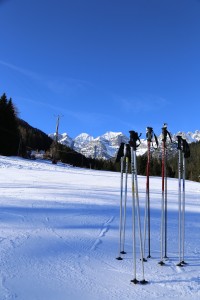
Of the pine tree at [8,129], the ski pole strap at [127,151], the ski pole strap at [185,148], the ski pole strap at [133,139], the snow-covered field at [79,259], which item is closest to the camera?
the snow-covered field at [79,259]

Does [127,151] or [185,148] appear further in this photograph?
[185,148]

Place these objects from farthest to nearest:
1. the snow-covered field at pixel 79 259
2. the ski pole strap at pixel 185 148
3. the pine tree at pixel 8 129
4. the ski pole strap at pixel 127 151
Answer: the pine tree at pixel 8 129 → the ski pole strap at pixel 185 148 → the ski pole strap at pixel 127 151 → the snow-covered field at pixel 79 259

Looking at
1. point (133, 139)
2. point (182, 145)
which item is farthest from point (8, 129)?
point (133, 139)

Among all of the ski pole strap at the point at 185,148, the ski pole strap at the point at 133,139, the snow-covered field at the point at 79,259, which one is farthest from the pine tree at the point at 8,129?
the ski pole strap at the point at 133,139

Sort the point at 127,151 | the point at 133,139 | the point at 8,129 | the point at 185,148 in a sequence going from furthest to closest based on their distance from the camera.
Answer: the point at 8,129, the point at 185,148, the point at 127,151, the point at 133,139

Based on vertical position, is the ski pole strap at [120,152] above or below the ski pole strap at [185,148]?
below

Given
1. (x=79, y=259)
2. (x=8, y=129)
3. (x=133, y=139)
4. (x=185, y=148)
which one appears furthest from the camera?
(x=8, y=129)

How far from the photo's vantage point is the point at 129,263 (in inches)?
169

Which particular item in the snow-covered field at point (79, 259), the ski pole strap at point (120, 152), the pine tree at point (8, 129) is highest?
the pine tree at point (8, 129)

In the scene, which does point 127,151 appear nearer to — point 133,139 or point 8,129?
point 133,139

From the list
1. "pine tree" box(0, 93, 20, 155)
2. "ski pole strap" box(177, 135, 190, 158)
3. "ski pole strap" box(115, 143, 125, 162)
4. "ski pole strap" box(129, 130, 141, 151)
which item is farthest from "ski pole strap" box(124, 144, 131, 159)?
"pine tree" box(0, 93, 20, 155)

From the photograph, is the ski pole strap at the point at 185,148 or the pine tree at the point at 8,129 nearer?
the ski pole strap at the point at 185,148

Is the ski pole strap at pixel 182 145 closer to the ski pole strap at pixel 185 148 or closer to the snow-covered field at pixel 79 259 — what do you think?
the ski pole strap at pixel 185 148

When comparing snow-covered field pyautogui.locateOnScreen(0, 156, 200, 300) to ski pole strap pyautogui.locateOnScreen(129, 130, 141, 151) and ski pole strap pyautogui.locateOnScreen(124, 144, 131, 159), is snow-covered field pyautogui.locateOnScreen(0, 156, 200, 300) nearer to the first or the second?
ski pole strap pyautogui.locateOnScreen(124, 144, 131, 159)
